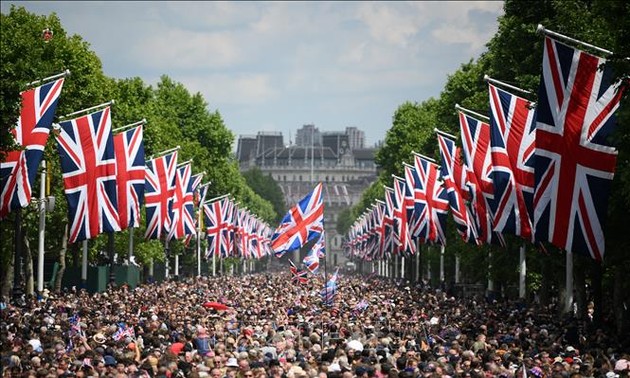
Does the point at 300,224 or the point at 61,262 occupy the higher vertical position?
the point at 300,224

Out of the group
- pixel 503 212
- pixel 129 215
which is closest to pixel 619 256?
pixel 503 212

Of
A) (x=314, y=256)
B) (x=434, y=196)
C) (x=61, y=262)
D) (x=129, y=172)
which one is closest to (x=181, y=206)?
(x=61, y=262)

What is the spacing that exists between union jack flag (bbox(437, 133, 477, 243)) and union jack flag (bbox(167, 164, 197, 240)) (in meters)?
16.6

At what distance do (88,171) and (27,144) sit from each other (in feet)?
24.4

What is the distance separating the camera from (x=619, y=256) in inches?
1670

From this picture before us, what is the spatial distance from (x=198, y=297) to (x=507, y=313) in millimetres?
14237

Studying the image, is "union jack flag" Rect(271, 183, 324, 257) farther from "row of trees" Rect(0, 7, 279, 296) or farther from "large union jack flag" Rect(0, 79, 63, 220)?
"large union jack flag" Rect(0, 79, 63, 220)

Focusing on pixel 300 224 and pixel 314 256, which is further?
pixel 314 256

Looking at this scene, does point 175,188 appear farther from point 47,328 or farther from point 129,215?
point 47,328

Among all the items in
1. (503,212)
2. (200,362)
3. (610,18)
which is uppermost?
(610,18)

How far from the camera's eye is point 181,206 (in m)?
71.2

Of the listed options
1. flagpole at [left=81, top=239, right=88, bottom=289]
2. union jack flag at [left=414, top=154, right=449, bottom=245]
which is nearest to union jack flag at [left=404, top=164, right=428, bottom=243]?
union jack flag at [left=414, top=154, right=449, bottom=245]

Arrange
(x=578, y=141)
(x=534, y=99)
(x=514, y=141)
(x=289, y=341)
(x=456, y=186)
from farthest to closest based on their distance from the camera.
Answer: (x=456, y=186), (x=534, y=99), (x=514, y=141), (x=289, y=341), (x=578, y=141)

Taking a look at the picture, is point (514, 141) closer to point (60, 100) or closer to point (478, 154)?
point (478, 154)
